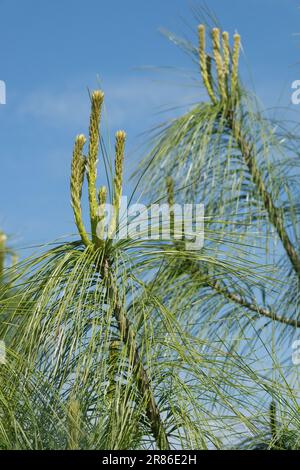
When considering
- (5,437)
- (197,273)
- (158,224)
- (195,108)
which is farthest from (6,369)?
(195,108)

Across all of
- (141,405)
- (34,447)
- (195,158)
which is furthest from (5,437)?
(195,158)

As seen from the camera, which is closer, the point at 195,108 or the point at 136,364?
the point at 136,364

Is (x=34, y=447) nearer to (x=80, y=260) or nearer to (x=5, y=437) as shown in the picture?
(x=5, y=437)

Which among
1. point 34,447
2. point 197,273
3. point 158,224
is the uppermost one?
point 158,224

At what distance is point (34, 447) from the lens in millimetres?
986

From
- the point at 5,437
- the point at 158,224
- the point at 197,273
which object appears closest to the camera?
the point at 5,437

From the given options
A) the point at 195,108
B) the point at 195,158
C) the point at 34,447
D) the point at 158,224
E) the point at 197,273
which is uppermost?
the point at 195,108

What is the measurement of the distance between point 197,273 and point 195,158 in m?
0.25

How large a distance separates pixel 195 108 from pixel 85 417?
0.89m

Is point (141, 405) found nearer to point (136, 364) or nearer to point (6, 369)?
point (136, 364)

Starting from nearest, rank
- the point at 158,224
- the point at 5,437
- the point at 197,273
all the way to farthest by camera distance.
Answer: the point at 5,437 < the point at 158,224 < the point at 197,273

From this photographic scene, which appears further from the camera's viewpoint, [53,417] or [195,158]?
[195,158]

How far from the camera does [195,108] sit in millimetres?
1723

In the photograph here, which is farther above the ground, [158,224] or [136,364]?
[158,224]
